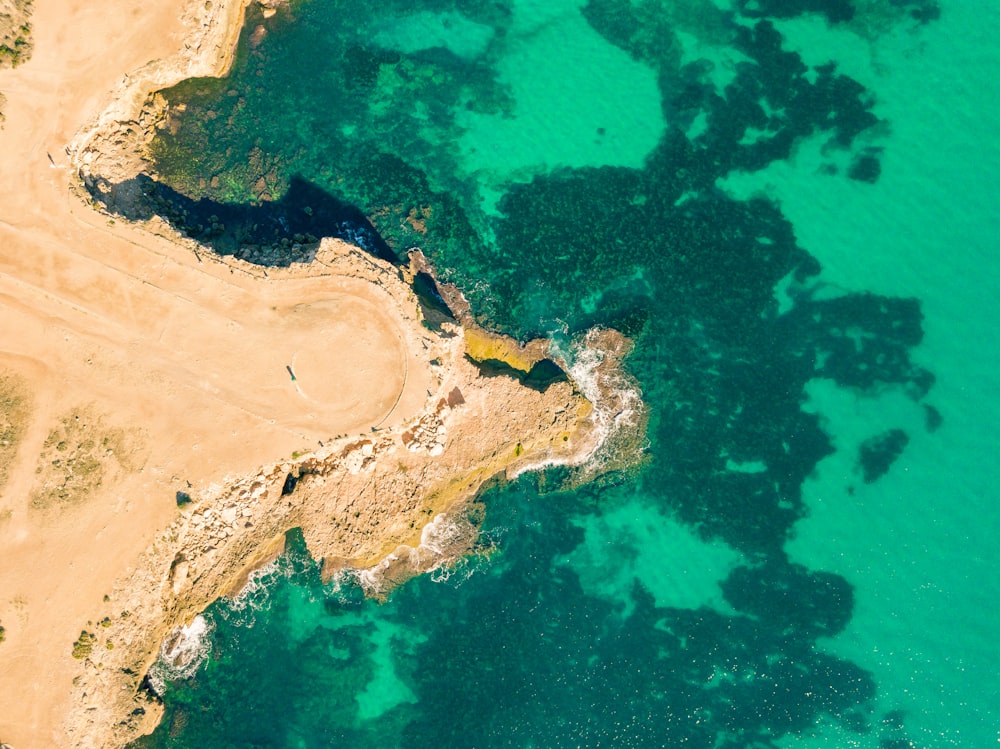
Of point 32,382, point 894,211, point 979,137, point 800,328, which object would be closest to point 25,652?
point 32,382

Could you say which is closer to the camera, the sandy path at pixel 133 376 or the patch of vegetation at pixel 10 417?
the patch of vegetation at pixel 10 417

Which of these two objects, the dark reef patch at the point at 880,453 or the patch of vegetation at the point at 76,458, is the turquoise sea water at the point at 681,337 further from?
the patch of vegetation at the point at 76,458

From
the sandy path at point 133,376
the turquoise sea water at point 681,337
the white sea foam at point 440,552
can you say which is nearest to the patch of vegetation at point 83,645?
the sandy path at point 133,376

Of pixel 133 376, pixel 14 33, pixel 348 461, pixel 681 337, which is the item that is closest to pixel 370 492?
pixel 348 461

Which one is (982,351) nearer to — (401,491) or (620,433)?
(620,433)

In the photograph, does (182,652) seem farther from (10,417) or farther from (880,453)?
(880,453)

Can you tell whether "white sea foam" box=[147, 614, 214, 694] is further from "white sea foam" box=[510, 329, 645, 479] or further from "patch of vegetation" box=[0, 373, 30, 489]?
"white sea foam" box=[510, 329, 645, 479]
